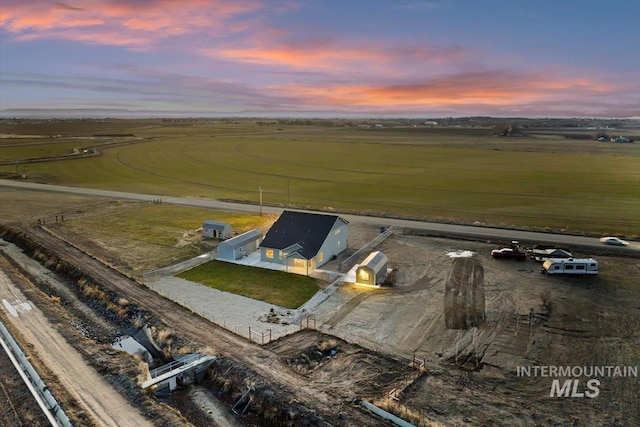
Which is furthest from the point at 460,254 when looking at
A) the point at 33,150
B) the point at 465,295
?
the point at 33,150

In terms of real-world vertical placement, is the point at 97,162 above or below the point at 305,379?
above

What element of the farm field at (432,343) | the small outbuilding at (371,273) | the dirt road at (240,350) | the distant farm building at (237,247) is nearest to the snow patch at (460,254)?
the farm field at (432,343)

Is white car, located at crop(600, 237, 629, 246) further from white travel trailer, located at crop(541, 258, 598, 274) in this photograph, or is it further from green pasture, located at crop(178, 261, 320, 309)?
green pasture, located at crop(178, 261, 320, 309)

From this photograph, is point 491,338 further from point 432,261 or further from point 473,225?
point 473,225

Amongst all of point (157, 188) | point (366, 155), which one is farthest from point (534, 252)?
point (366, 155)

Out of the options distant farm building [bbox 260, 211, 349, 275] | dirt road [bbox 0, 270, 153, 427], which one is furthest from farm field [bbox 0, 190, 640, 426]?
distant farm building [bbox 260, 211, 349, 275]

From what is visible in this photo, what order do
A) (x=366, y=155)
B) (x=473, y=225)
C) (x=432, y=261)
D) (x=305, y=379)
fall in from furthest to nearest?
(x=366, y=155), (x=473, y=225), (x=432, y=261), (x=305, y=379)

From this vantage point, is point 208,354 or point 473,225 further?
point 473,225

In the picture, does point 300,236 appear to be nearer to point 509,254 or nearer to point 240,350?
point 240,350

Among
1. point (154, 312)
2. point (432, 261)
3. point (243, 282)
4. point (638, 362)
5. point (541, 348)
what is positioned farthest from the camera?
point (432, 261)
